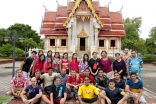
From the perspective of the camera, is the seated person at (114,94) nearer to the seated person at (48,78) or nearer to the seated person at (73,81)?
the seated person at (73,81)

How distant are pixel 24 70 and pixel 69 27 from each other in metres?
24.7

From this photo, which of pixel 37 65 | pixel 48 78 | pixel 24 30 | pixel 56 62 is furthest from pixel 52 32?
pixel 24 30

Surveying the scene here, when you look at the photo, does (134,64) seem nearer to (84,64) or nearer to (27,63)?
(84,64)

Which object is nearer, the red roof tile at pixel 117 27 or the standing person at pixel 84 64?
the standing person at pixel 84 64

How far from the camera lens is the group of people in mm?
8414

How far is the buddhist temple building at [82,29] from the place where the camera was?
35.2 m

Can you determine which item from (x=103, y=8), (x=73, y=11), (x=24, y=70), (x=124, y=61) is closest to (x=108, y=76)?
(x=124, y=61)

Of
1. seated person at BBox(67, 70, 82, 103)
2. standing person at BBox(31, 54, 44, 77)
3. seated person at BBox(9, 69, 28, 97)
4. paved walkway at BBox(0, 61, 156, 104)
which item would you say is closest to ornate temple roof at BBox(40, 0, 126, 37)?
paved walkway at BBox(0, 61, 156, 104)

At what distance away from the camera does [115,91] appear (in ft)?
27.0

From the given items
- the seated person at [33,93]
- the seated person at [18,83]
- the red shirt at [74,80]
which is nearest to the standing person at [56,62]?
the red shirt at [74,80]

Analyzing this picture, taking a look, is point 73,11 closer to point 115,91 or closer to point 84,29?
point 84,29

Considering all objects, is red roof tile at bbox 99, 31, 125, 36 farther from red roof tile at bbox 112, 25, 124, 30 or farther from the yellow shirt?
the yellow shirt

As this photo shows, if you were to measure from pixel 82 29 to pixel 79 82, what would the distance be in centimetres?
2738

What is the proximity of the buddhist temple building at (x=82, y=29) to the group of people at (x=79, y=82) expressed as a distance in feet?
77.9
